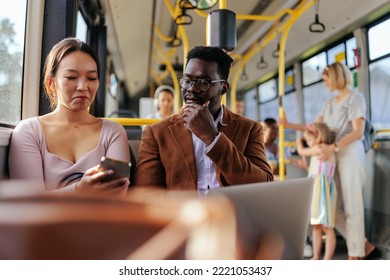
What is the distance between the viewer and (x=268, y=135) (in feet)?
13.4

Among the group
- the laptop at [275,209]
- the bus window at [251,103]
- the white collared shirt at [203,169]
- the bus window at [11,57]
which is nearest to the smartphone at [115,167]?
the laptop at [275,209]

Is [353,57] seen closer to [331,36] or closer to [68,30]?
[331,36]

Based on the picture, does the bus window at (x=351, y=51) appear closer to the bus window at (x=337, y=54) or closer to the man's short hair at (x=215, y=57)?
the bus window at (x=337, y=54)

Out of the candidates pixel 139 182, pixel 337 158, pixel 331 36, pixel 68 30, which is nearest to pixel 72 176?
pixel 139 182

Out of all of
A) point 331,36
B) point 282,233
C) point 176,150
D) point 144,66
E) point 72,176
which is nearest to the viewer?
point 282,233

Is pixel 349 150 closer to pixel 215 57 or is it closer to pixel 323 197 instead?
pixel 323 197

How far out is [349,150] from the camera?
2908 millimetres

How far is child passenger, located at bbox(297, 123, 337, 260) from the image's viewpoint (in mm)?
2865

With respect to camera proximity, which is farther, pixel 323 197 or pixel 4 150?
pixel 323 197

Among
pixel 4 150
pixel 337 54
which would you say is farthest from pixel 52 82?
pixel 337 54

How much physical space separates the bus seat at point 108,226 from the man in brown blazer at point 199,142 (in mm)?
898

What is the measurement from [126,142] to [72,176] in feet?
0.79

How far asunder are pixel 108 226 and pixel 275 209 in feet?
1.00

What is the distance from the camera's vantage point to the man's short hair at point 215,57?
1.47 m
